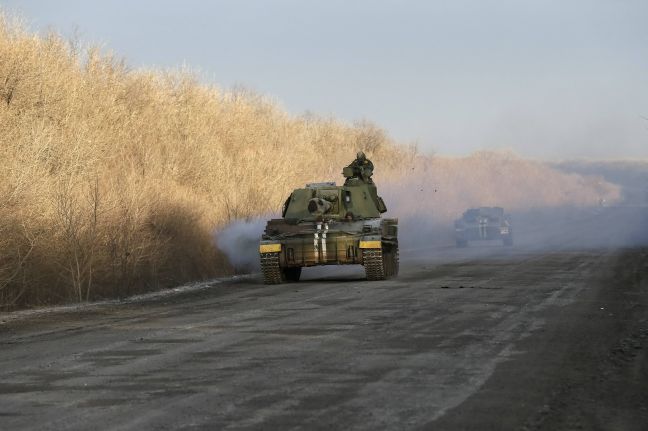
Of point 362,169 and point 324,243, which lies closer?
point 324,243

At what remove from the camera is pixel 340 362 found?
11.4m

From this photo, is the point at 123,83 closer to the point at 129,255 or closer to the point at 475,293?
the point at 129,255

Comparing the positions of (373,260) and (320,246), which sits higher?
(320,246)

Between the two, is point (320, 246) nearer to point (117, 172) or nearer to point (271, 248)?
point (271, 248)

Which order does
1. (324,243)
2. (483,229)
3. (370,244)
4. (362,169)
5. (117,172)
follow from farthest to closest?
(483,229)
(117,172)
(362,169)
(324,243)
(370,244)

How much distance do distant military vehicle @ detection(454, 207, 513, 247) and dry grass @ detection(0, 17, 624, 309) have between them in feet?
24.4

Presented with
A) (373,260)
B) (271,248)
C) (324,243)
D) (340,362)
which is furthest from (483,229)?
(340,362)

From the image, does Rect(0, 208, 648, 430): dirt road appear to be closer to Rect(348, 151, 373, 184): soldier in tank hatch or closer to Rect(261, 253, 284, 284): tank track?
Rect(261, 253, 284, 284): tank track

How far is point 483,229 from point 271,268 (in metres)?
24.4

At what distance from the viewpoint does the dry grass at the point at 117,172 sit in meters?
23.1

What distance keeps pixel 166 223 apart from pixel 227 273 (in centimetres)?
267

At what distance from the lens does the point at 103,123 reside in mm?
39750

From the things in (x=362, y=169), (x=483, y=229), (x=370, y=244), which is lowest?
(x=370, y=244)

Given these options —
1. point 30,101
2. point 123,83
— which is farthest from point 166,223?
point 123,83
